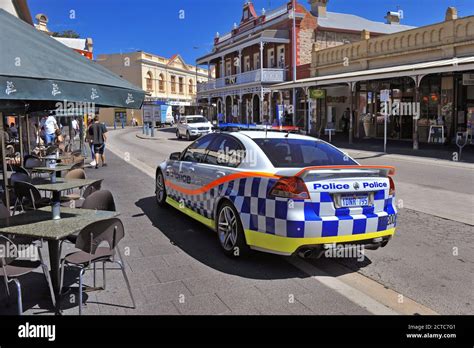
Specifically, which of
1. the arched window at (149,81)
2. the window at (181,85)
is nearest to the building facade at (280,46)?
the arched window at (149,81)

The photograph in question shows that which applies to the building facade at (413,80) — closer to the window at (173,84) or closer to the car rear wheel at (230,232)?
the car rear wheel at (230,232)

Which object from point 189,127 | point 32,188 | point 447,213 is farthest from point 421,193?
point 189,127

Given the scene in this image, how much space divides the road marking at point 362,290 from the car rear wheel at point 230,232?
673mm

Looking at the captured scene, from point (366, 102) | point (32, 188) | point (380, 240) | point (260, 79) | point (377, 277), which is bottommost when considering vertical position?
point (377, 277)

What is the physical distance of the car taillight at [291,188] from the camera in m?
4.45

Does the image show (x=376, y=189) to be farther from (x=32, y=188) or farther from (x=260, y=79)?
(x=260, y=79)

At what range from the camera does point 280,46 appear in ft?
116

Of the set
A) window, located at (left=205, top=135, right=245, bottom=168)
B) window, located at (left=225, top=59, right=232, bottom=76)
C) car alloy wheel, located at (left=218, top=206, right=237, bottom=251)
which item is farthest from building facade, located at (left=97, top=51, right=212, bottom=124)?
car alloy wheel, located at (left=218, top=206, right=237, bottom=251)

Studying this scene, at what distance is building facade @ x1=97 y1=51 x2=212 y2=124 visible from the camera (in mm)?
64312

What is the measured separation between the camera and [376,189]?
4781 millimetres

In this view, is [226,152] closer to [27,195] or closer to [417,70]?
[27,195]

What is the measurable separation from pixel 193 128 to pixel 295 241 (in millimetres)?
27312

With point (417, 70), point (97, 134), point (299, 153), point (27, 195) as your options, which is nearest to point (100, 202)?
point (27, 195)
